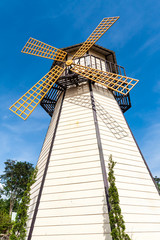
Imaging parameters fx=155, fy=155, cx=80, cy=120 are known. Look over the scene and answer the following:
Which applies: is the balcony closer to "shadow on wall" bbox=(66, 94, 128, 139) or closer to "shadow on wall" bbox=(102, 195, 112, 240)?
"shadow on wall" bbox=(66, 94, 128, 139)

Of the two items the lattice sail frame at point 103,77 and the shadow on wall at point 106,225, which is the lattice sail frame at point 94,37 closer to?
the lattice sail frame at point 103,77

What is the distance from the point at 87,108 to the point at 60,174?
2.80 meters

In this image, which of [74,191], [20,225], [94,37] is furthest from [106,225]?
[94,37]

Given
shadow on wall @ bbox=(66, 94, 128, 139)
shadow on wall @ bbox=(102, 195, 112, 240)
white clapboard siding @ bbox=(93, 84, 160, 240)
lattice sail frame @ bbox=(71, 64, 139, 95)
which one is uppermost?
lattice sail frame @ bbox=(71, 64, 139, 95)

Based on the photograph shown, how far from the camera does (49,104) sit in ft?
29.3

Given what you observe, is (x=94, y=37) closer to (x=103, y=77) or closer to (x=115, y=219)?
(x=103, y=77)

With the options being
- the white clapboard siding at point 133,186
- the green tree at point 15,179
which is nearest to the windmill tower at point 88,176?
the white clapboard siding at point 133,186

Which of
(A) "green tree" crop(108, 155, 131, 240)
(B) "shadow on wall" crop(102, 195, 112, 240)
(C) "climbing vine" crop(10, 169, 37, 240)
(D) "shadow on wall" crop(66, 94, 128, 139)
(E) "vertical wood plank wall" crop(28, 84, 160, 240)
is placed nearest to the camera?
(A) "green tree" crop(108, 155, 131, 240)

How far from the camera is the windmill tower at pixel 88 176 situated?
3771 mm

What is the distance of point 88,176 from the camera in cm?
439

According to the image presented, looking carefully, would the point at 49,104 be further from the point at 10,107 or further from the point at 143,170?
the point at 143,170

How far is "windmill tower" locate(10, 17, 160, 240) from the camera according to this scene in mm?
3771

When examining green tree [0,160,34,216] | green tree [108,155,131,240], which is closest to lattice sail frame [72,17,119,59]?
green tree [108,155,131,240]

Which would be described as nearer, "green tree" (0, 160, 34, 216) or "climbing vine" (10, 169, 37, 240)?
"climbing vine" (10, 169, 37, 240)
